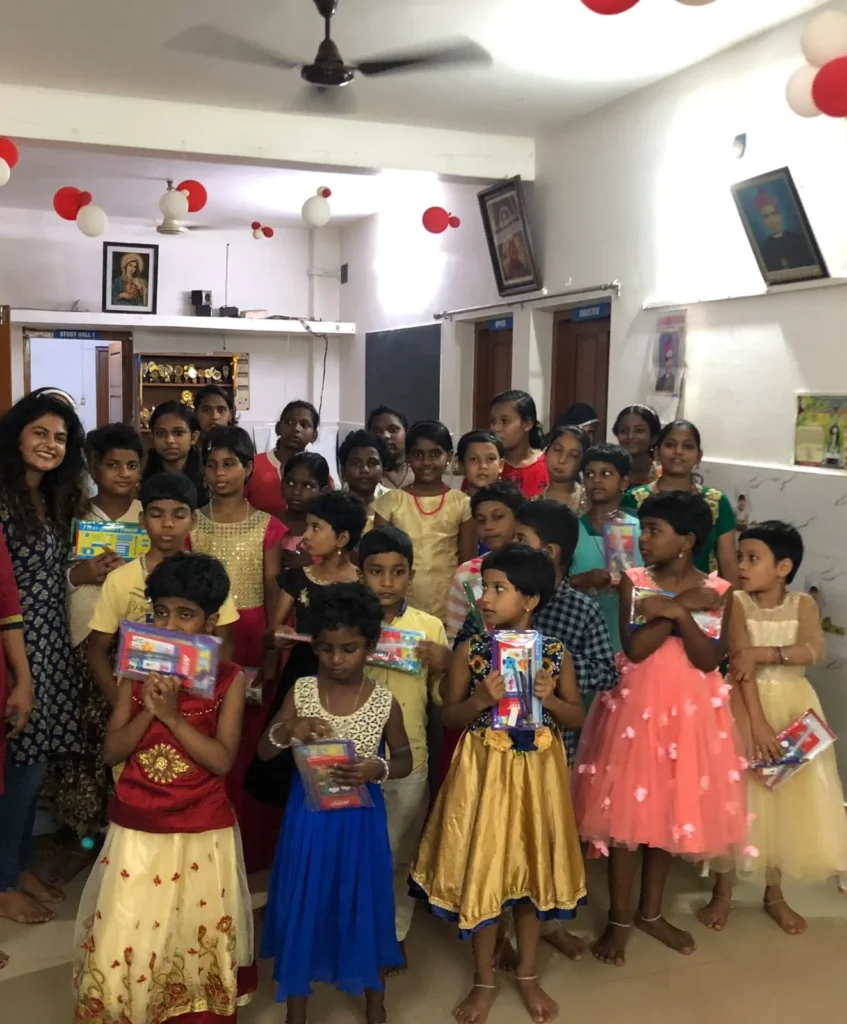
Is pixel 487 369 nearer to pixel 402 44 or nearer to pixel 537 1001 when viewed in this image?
pixel 402 44

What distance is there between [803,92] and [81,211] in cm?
451

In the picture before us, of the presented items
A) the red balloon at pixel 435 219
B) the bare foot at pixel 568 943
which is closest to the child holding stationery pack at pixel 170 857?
the bare foot at pixel 568 943

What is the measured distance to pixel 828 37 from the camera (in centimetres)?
276

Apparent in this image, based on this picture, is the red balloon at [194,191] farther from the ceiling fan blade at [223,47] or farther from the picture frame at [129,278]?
the picture frame at [129,278]

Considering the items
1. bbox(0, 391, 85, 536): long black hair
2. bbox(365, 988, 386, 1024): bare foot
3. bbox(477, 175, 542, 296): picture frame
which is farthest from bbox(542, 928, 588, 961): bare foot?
bbox(477, 175, 542, 296): picture frame

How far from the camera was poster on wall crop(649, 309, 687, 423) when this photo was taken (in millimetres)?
4438

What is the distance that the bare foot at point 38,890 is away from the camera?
2.79 m

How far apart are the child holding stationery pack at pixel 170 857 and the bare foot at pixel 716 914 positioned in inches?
56.9

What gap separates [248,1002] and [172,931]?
0.32m

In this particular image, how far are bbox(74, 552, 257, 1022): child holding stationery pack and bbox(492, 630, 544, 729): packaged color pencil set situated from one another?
581mm

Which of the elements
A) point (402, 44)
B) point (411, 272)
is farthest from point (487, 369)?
point (402, 44)

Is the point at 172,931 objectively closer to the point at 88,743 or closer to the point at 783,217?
the point at 88,743

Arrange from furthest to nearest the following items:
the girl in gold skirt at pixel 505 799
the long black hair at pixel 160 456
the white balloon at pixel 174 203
A: the white balloon at pixel 174 203, the long black hair at pixel 160 456, the girl in gold skirt at pixel 505 799

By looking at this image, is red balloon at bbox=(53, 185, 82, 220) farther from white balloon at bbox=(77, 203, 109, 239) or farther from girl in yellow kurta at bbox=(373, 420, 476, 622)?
girl in yellow kurta at bbox=(373, 420, 476, 622)
